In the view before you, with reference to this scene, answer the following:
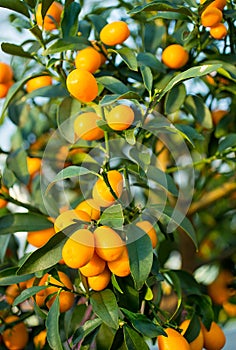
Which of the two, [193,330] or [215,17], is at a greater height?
[215,17]

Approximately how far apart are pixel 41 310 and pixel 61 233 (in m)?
0.11

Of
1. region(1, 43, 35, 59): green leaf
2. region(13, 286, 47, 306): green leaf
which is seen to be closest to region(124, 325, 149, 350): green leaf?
region(13, 286, 47, 306): green leaf

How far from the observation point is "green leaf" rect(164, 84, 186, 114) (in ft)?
2.27

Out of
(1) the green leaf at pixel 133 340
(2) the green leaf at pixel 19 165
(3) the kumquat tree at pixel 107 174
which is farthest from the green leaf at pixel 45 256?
(2) the green leaf at pixel 19 165

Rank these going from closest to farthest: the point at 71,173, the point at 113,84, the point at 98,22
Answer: the point at 71,173, the point at 113,84, the point at 98,22

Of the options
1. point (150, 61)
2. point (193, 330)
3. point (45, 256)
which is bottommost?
point (193, 330)

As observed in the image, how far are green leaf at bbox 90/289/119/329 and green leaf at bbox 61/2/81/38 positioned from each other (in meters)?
0.32

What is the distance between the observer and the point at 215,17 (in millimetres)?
641

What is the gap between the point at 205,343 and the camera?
72 centimetres

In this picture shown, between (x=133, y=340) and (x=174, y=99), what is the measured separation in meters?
0.30

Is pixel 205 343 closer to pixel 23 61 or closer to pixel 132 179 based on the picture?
pixel 132 179

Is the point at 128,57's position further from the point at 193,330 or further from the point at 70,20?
the point at 193,330

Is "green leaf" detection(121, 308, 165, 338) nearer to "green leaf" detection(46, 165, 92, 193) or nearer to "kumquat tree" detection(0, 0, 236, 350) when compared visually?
"kumquat tree" detection(0, 0, 236, 350)

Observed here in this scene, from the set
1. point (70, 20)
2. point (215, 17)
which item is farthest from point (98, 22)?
point (215, 17)
